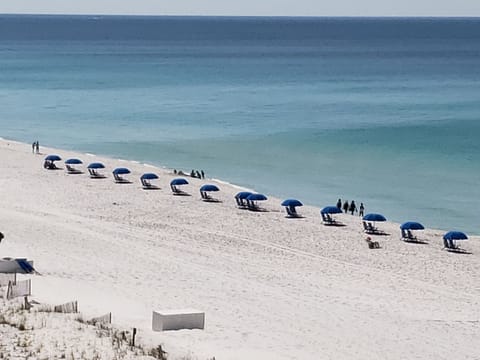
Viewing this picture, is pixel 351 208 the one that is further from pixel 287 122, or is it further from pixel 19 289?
pixel 287 122

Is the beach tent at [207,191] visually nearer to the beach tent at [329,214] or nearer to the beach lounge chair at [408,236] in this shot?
the beach tent at [329,214]

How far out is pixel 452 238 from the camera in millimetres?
29953

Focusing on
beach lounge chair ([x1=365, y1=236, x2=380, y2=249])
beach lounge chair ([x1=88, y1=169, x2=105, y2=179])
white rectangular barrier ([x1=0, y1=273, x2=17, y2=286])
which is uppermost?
beach lounge chair ([x1=88, y1=169, x2=105, y2=179])

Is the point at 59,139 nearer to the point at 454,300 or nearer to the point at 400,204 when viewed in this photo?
the point at 400,204

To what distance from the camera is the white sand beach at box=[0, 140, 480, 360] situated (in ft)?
60.2

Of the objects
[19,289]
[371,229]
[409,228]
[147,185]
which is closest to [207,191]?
[147,185]

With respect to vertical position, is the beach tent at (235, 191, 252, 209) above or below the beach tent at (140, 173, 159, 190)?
below

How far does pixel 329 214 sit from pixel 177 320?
1711 centimetres

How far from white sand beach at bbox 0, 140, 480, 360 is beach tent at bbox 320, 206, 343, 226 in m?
0.24

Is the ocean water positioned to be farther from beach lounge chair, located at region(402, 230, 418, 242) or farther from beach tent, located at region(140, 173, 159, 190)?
beach tent, located at region(140, 173, 159, 190)

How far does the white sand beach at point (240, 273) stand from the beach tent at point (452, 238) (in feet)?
1.64

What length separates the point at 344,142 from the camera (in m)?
56.4

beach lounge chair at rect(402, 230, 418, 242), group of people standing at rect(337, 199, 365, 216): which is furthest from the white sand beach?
group of people standing at rect(337, 199, 365, 216)

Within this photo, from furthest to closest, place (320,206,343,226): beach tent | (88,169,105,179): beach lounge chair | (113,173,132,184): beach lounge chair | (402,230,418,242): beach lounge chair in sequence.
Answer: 1. (88,169,105,179): beach lounge chair
2. (113,173,132,184): beach lounge chair
3. (320,206,343,226): beach tent
4. (402,230,418,242): beach lounge chair
